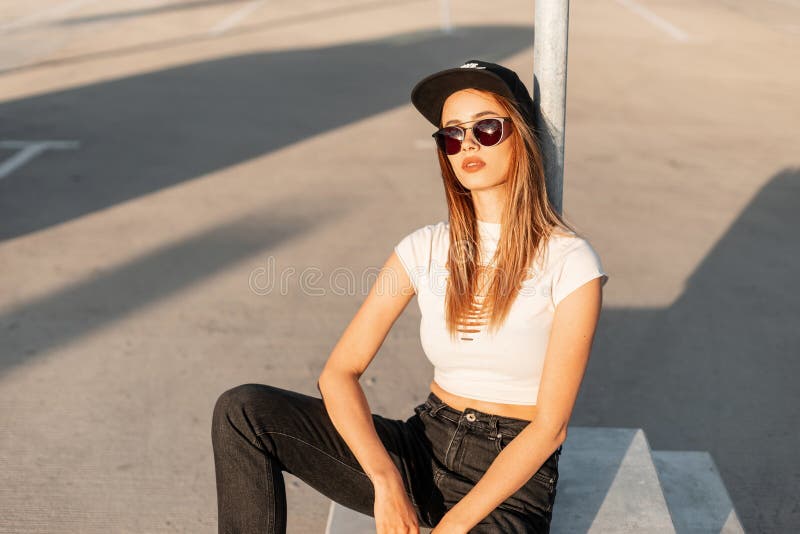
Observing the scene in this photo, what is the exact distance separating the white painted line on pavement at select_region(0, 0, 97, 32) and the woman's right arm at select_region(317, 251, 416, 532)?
1450 cm

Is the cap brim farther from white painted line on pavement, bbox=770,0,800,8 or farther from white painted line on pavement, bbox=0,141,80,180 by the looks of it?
white painted line on pavement, bbox=770,0,800,8

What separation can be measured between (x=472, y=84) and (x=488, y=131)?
0.15 m

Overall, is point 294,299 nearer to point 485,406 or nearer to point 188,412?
point 188,412

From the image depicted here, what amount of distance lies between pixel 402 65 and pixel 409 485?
32.5ft

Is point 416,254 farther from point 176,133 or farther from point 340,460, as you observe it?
point 176,133

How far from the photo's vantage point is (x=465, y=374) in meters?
2.59

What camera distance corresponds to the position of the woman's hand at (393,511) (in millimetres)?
2422

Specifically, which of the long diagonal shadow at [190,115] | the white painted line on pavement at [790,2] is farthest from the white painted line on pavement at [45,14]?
the white painted line on pavement at [790,2]

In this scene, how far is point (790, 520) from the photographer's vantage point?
11.0 ft

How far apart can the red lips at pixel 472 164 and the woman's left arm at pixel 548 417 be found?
46 cm

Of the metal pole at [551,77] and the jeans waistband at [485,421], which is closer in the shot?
the jeans waistband at [485,421]

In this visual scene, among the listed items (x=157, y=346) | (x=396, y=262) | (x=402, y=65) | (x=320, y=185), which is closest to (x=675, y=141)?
(x=320, y=185)

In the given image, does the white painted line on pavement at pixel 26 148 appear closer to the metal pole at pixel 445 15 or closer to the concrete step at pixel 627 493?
the concrete step at pixel 627 493

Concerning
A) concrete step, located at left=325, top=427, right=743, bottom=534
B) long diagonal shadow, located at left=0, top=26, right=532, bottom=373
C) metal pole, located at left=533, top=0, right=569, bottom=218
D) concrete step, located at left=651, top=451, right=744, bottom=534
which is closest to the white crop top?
metal pole, located at left=533, top=0, right=569, bottom=218
